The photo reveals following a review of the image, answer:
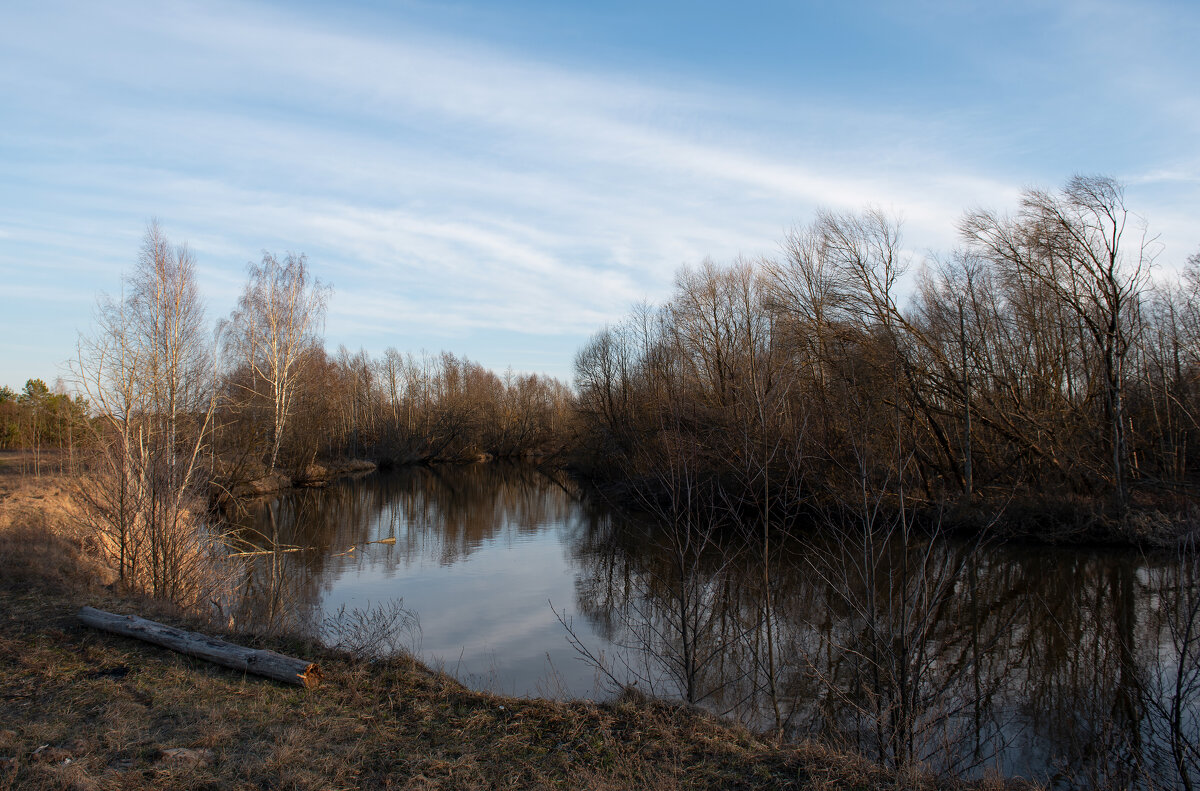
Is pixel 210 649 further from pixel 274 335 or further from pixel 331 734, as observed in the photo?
pixel 274 335

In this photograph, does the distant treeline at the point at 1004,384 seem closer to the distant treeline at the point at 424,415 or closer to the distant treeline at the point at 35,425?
the distant treeline at the point at 35,425

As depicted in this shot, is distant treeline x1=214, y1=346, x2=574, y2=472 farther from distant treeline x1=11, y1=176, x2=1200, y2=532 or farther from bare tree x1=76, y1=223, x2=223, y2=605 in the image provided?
bare tree x1=76, y1=223, x2=223, y2=605

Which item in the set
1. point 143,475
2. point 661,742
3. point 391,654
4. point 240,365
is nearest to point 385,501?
point 240,365

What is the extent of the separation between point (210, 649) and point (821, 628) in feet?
26.9

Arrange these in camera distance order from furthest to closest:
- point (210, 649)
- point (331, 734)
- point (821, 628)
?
point (821, 628) < point (210, 649) < point (331, 734)

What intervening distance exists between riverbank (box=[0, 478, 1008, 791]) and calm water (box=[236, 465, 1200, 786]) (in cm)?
101

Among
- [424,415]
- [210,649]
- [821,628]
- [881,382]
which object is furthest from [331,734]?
[424,415]

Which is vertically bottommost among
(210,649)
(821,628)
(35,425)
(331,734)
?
(821,628)

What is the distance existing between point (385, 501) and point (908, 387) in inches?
870

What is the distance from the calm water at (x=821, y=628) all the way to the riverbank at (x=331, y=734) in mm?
1011

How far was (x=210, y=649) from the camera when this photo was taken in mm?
6484

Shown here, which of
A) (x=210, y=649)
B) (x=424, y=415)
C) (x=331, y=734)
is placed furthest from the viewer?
(x=424, y=415)

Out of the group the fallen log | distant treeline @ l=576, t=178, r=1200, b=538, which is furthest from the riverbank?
distant treeline @ l=576, t=178, r=1200, b=538

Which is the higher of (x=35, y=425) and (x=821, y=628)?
(x=35, y=425)
